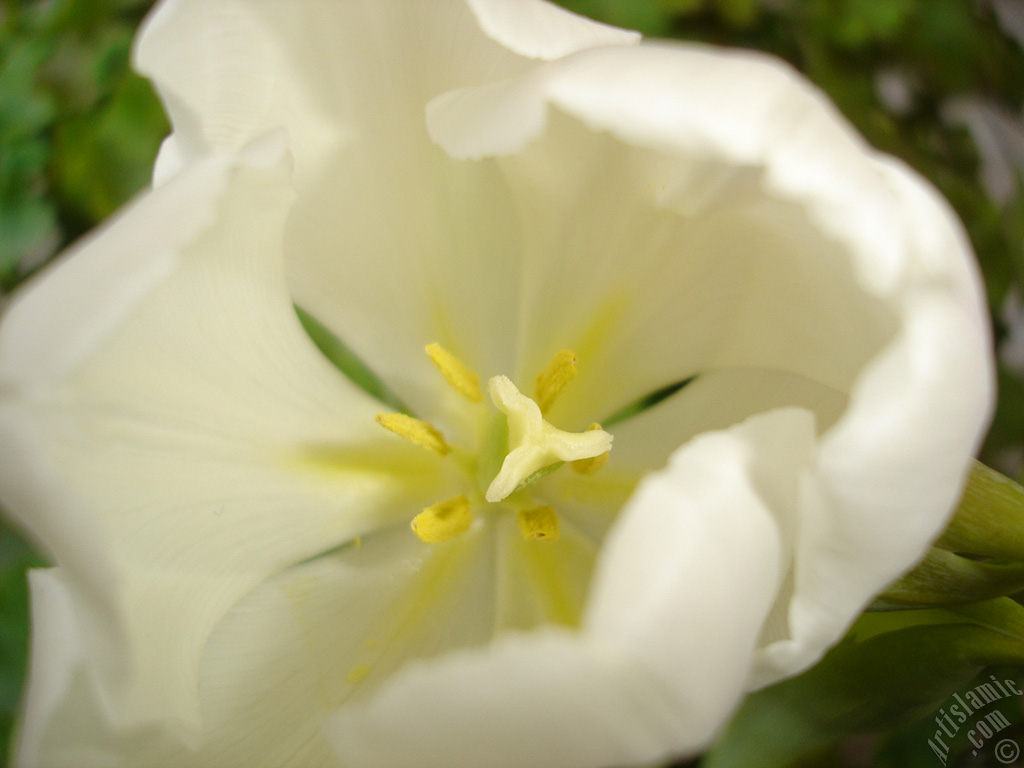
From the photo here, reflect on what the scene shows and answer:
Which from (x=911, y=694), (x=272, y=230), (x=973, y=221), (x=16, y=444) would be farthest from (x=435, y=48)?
(x=973, y=221)

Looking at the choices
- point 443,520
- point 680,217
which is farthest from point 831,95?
point 443,520

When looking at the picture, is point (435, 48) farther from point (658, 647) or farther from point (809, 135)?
point (658, 647)

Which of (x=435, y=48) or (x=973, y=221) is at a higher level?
(x=435, y=48)
